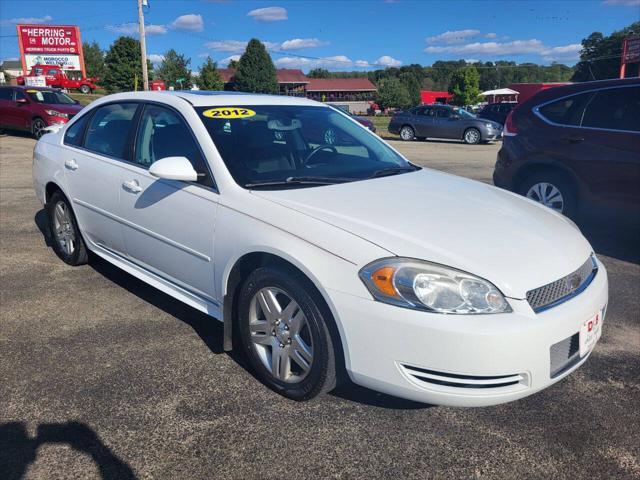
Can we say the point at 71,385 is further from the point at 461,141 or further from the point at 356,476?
the point at 461,141

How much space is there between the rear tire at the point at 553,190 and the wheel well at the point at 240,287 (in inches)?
153

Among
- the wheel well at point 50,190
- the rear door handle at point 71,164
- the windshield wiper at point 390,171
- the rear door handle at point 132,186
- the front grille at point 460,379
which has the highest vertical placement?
the rear door handle at point 71,164

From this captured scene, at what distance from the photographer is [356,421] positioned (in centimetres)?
266

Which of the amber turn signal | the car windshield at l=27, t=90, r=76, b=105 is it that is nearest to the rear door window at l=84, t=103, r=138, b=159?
the amber turn signal

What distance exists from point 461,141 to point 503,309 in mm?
20531

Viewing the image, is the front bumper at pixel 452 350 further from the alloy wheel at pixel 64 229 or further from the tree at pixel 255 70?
the tree at pixel 255 70

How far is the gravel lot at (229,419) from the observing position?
2.34m

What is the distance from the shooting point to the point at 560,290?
251 centimetres

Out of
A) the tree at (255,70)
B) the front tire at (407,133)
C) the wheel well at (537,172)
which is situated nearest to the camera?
the wheel well at (537,172)

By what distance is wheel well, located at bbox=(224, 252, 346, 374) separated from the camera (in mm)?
2494

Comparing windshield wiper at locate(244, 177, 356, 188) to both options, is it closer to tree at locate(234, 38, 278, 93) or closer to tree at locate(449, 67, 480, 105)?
tree at locate(449, 67, 480, 105)

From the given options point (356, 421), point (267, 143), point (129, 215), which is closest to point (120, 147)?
point (129, 215)

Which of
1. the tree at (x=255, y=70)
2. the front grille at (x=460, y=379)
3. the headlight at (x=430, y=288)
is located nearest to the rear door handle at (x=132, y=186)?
the headlight at (x=430, y=288)

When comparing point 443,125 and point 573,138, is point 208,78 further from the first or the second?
point 573,138
